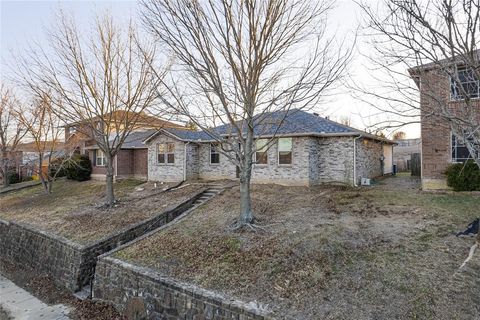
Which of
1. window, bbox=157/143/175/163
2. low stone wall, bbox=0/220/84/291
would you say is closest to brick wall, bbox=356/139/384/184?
window, bbox=157/143/175/163

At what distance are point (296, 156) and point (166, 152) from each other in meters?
8.89

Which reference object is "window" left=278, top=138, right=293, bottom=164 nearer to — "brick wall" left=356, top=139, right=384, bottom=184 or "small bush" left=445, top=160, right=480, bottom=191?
"brick wall" left=356, top=139, right=384, bottom=184

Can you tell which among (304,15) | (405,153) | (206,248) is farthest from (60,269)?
(405,153)

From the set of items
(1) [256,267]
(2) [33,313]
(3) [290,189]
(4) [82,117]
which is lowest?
(2) [33,313]

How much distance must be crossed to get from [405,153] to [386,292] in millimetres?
30772

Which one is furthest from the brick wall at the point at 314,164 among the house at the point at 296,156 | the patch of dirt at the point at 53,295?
the patch of dirt at the point at 53,295

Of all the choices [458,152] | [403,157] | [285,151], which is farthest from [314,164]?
[403,157]

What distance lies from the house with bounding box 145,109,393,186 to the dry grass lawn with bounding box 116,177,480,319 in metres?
4.14

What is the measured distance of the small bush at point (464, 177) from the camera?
10988mm

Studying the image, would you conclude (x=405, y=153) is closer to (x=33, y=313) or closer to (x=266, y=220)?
(x=266, y=220)

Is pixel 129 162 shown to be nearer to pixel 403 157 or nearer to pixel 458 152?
pixel 458 152

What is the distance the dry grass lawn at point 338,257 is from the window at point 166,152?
8.96 meters

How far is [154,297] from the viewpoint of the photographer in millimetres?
6648

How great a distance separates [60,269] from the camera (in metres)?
9.41
